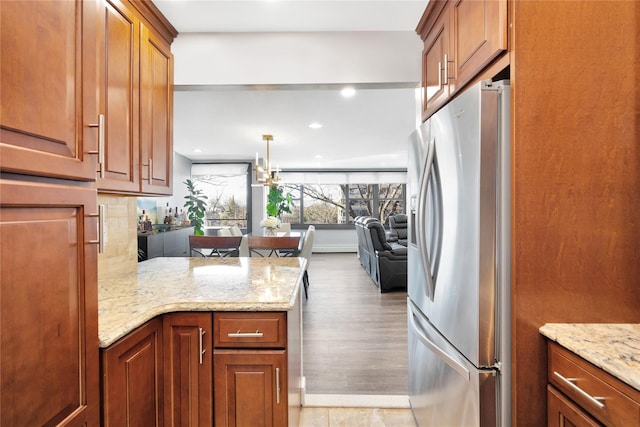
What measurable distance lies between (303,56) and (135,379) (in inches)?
78.3

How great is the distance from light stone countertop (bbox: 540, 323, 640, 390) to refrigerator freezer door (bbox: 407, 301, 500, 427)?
0.27 m

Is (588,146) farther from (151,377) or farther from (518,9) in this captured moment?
(151,377)

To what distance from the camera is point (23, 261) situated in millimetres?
712

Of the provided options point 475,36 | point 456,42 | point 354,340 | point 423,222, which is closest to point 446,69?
point 456,42

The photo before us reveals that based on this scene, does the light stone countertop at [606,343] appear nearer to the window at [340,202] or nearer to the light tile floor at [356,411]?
the light tile floor at [356,411]

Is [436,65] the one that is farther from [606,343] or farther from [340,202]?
[340,202]

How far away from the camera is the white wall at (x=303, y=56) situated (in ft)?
7.01

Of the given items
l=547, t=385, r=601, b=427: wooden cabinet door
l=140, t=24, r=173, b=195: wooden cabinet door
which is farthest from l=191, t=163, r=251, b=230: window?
l=547, t=385, r=601, b=427: wooden cabinet door

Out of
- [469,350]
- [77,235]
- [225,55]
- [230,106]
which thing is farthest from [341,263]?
[77,235]

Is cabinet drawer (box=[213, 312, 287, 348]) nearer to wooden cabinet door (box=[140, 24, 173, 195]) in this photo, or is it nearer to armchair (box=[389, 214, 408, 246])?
wooden cabinet door (box=[140, 24, 173, 195])

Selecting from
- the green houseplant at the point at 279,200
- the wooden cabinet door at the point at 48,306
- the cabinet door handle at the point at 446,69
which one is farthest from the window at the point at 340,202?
the wooden cabinet door at the point at 48,306

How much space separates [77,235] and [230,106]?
326 centimetres

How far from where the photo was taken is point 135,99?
1531 millimetres

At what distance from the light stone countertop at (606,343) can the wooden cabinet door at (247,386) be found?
99 centimetres
